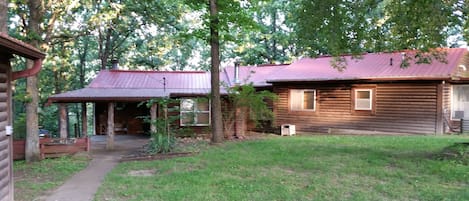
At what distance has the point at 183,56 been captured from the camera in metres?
32.2

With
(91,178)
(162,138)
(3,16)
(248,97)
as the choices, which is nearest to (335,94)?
(248,97)

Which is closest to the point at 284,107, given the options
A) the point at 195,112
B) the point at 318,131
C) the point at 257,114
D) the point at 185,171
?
the point at 318,131

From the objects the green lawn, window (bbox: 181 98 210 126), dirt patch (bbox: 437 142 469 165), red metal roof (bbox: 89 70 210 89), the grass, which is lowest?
the grass

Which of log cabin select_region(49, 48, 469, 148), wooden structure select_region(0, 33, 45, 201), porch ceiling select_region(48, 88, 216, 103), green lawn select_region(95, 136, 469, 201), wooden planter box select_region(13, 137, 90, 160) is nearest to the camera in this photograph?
wooden structure select_region(0, 33, 45, 201)

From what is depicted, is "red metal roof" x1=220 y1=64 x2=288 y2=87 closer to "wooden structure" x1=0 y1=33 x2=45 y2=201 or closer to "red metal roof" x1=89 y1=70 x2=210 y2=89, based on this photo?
"red metal roof" x1=89 y1=70 x2=210 y2=89

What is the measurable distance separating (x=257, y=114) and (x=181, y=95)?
3191mm

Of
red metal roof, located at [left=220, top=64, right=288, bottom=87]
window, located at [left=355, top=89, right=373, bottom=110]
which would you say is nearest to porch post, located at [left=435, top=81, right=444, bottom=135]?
window, located at [left=355, top=89, right=373, bottom=110]

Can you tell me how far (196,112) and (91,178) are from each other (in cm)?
823

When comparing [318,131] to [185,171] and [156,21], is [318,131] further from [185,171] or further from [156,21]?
[185,171]

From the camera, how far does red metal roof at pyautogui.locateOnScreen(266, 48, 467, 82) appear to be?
46.7 feet

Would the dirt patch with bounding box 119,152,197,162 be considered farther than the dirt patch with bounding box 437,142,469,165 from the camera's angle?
Yes

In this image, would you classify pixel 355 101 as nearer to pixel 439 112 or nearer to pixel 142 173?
pixel 439 112

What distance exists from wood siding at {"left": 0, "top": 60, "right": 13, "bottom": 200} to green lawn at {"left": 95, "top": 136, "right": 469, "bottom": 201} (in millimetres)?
1260

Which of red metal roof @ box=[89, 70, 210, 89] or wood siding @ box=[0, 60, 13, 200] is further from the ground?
red metal roof @ box=[89, 70, 210, 89]
